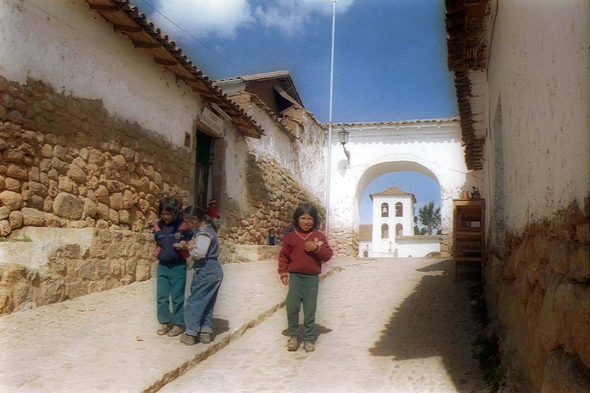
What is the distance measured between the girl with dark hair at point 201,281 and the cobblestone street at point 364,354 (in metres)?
0.30

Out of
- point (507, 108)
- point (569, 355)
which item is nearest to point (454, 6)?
point (507, 108)

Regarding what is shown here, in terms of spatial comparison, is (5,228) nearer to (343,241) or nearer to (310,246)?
(310,246)

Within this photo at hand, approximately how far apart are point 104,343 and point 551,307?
3.47m

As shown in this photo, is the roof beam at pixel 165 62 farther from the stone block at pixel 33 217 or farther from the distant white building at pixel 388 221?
the distant white building at pixel 388 221

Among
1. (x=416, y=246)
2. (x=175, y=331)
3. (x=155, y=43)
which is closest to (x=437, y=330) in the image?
(x=175, y=331)

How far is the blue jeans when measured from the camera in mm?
4316

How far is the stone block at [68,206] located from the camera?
5.77 metres

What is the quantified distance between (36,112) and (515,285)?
5224 mm

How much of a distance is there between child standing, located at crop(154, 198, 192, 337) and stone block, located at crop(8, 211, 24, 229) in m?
1.70

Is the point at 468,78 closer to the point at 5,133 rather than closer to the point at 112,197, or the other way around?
the point at 112,197

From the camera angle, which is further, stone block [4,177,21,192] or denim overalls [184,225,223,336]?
stone block [4,177,21,192]

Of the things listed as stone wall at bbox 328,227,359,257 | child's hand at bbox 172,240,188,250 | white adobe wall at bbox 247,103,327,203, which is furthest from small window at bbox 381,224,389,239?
child's hand at bbox 172,240,188,250

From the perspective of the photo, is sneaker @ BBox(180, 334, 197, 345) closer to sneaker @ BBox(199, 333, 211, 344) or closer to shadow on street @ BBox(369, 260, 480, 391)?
sneaker @ BBox(199, 333, 211, 344)

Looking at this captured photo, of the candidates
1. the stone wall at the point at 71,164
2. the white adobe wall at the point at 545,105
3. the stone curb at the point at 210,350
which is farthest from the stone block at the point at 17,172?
the white adobe wall at the point at 545,105
